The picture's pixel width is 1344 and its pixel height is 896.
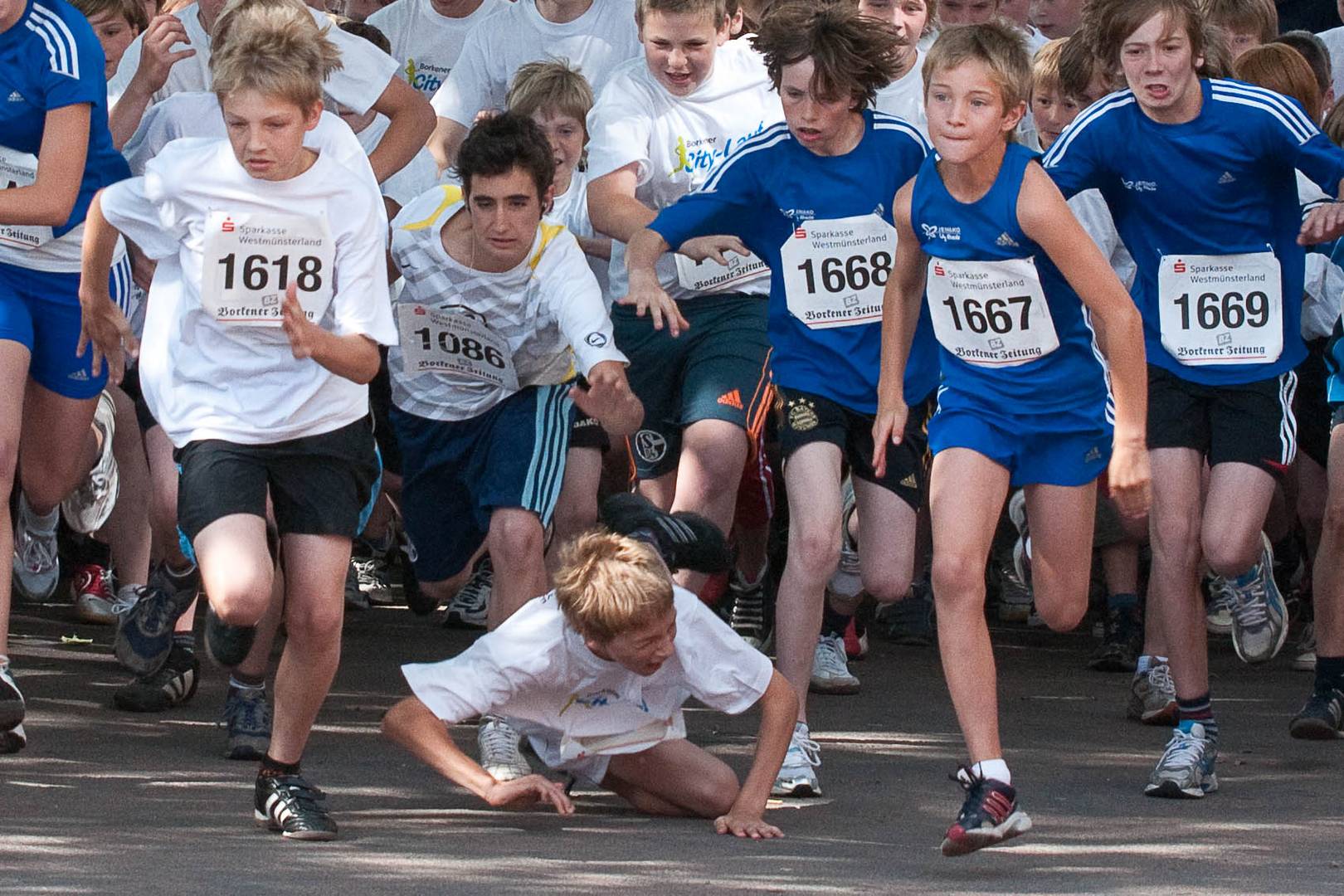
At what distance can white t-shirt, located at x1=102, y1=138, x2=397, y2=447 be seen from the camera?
530cm

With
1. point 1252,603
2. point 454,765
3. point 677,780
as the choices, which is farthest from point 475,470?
point 1252,603

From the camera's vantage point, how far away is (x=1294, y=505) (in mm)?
8219

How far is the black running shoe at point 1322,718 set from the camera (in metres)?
6.50

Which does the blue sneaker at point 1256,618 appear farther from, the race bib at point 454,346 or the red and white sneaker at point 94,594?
the red and white sneaker at point 94,594

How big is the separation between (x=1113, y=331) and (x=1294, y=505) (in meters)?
3.22

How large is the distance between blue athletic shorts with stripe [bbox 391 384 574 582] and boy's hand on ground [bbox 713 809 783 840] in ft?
4.52

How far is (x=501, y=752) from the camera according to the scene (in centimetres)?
573

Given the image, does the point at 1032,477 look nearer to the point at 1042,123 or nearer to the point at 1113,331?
the point at 1113,331

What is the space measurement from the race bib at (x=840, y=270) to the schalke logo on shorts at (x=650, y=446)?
3.67 ft

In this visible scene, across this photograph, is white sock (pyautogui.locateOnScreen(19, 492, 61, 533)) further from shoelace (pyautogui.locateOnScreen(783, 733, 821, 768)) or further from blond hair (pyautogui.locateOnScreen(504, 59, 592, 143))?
shoelace (pyautogui.locateOnScreen(783, 733, 821, 768))

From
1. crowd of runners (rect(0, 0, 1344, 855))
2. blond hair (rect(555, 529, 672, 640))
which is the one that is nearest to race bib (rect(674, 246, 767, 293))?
crowd of runners (rect(0, 0, 1344, 855))

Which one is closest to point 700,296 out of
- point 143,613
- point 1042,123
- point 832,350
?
point 832,350

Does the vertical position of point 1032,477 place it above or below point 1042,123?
below

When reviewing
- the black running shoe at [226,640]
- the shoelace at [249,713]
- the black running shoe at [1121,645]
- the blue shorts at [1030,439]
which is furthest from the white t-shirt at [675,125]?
the black running shoe at [226,640]
